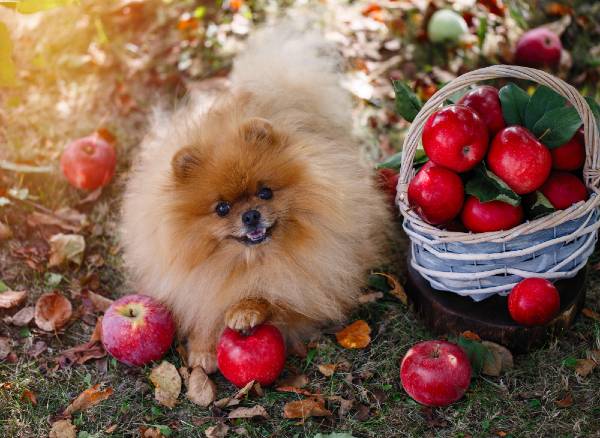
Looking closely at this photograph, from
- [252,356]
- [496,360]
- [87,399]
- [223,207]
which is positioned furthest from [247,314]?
[496,360]

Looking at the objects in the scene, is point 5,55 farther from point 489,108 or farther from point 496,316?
point 496,316

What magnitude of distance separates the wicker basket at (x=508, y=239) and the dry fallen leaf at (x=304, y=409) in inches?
29.3

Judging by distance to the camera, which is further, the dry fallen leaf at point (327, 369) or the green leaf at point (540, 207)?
the dry fallen leaf at point (327, 369)

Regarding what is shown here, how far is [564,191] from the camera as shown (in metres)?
2.55

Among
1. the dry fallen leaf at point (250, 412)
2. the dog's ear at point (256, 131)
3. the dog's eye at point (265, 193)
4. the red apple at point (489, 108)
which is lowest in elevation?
the dry fallen leaf at point (250, 412)

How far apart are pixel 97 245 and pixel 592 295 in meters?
2.70

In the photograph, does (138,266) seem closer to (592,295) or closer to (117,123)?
(117,123)

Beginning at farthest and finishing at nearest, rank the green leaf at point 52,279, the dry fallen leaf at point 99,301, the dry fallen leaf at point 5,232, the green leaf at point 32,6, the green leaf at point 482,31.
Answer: the green leaf at point 482,31 < the dry fallen leaf at point 5,232 < the green leaf at point 52,279 < the dry fallen leaf at point 99,301 < the green leaf at point 32,6

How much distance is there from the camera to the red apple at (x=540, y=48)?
4512 mm

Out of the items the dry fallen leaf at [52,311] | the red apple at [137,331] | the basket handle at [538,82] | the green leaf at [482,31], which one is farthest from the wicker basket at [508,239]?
the green leaf at [482,31]

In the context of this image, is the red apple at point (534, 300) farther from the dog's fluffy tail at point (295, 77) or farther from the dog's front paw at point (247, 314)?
the dog's fluffy tail at point (295, 77)

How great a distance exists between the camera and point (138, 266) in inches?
125

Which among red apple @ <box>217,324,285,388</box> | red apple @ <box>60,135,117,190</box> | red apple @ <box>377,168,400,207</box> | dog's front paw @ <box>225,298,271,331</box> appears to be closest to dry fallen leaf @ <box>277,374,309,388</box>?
red apple @ <box>217,324,285,388</box>

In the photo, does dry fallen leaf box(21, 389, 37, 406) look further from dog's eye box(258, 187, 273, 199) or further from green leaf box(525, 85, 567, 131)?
green leaf box(525, 85, 567, 131)
